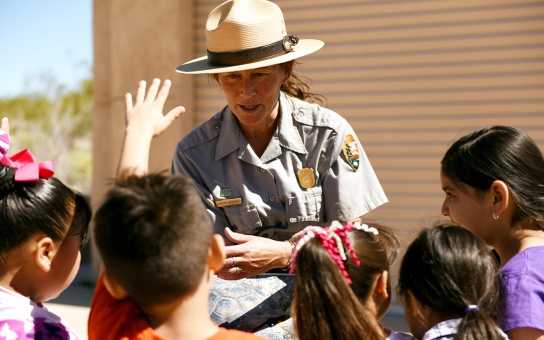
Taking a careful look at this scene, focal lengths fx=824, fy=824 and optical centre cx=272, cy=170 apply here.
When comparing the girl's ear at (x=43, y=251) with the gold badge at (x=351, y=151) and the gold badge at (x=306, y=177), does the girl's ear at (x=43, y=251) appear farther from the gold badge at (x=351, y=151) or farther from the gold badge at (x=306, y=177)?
the gold badge at (x=351, y=151)

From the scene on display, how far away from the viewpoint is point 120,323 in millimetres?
2045

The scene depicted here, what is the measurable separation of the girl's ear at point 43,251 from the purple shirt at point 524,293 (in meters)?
1.30

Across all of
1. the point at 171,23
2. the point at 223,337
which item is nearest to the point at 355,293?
the point at 223,337

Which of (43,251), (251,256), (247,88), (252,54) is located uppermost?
(252,54)

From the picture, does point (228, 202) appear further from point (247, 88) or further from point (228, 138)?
point (247, 88)

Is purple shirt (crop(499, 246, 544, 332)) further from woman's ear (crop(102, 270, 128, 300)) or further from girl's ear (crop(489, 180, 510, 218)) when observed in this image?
woman's ear (crop(102, 270, 128, 300))

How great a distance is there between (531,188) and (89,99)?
1590 cm

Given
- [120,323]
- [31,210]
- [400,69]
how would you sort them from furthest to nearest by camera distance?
[400,69] < [31,210] < [120,323]

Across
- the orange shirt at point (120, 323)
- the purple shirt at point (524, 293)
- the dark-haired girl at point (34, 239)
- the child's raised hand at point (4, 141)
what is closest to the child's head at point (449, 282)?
the purple shirt at point (524, 293)

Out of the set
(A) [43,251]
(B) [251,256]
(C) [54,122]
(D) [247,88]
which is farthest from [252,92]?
(C) [54,122]

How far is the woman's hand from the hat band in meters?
0.67

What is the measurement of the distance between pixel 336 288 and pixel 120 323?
552mm

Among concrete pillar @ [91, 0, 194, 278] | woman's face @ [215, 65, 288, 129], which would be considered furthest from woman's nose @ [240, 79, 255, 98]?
concrete pillar @ [91, 0, 194, 278]

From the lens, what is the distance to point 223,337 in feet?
6.48
